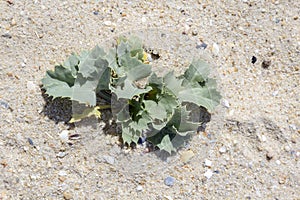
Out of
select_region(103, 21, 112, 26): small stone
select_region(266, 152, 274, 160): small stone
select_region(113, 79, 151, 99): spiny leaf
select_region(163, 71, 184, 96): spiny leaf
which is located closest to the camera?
select_region(113, 79, 151, 99): spiny leaf

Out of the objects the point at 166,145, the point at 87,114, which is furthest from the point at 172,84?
the point at 87,114

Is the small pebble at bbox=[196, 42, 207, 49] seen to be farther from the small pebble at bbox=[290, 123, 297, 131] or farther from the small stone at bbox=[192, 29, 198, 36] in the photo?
the small pebble at bbox=[290, 123, 297, 131]

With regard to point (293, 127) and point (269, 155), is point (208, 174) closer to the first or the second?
point (269, 155)

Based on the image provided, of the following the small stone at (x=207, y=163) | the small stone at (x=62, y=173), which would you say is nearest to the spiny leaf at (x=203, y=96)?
the small stone at (x=207, y=163)

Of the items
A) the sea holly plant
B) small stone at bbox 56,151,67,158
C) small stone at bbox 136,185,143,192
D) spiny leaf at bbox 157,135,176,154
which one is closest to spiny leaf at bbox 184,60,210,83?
the sea holly plant

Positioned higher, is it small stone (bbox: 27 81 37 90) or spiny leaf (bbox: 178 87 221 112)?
spiny leaf (bbox: 178 87 221 112)

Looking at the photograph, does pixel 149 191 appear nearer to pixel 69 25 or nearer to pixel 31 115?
pixel 31 115

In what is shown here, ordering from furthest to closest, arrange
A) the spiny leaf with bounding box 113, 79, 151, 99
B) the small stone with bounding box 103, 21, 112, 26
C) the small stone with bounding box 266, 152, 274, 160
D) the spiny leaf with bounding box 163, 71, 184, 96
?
the small stone with bounding box 103, 21, 112, 26
the small stone with bounding box 266, 152, 274, 160
the spiny leaf with bounding box 163, 71, 184, 96
the spiny leaf with bounding box 113, 79, 151, 99
